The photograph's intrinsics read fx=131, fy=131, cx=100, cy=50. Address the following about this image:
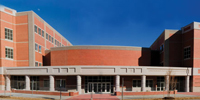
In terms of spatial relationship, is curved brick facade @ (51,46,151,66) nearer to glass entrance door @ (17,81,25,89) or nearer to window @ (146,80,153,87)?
window @ (146,80,153,87)

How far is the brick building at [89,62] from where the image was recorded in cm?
2595

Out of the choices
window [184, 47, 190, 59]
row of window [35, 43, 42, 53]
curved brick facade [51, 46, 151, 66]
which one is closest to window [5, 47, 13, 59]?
row of window [35, 43, 42, 53]

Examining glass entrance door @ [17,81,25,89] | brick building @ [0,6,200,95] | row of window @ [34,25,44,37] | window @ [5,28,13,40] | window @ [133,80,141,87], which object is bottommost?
glass entrance door @ [17,81,25,89]

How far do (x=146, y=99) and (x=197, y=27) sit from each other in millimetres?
21190

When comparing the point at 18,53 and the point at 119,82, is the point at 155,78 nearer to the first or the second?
the point at 119,82

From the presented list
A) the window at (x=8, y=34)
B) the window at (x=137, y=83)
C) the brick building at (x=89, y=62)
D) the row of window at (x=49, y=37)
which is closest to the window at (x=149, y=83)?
the brick building at (x=89, y=62)

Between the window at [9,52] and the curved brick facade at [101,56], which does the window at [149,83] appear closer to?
the curved brick facade at [101,56]

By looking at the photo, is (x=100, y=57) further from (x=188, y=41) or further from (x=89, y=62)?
(x=188, y=41)

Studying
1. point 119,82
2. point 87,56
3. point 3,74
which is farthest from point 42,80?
point 119,82

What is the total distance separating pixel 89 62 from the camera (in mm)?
29672

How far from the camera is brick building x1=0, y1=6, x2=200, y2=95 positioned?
2595 centimetres

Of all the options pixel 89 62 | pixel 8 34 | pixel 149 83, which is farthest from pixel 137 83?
pixel 8 34

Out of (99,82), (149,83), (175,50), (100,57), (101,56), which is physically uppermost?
(175,50)

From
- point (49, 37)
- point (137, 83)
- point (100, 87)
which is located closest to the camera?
point (100, 87)
